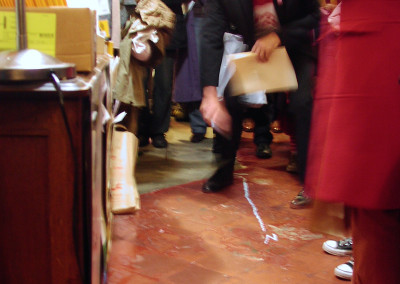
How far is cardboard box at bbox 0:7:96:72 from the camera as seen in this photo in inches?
48.0

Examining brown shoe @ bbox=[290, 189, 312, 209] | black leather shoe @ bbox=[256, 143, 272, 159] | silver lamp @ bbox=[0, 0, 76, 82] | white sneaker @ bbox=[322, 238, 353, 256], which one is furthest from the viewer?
black leather shoe @ bbox=[256, 143, 272, 159]

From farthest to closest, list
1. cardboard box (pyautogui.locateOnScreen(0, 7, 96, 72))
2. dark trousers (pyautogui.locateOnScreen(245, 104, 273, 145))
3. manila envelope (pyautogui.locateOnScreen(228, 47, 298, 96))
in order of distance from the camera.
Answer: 1. dark trousers (pyautogui.locateOnScreen(245, 104, 273, 145))
2. manila envelope (pyautogui.locateOnScreen(228, 47, 298, 96))
3. cardboard box (pyautogui.locateOnScreen(0, 7, 96, 72))

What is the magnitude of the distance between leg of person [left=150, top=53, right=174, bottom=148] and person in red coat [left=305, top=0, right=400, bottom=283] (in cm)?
270

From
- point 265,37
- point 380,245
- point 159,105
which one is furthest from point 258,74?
point 159,105

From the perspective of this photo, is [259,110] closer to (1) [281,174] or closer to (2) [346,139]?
(1) [281,174]

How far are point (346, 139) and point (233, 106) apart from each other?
64.6 inches

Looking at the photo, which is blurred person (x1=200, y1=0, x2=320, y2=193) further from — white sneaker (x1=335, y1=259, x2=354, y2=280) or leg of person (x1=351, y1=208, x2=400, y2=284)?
leg of person (x1=351, y1=208, x2=400, y2=284)

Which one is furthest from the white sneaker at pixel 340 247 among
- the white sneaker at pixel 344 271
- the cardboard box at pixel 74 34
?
the cardboard box at pixel 74 34

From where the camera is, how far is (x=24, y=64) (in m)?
1.05

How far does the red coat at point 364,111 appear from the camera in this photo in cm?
90

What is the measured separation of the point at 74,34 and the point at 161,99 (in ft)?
8.12

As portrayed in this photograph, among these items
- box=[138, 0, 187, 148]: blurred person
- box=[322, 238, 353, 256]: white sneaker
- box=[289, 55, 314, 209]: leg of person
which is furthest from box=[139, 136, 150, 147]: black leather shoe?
box=[322, 238, 353, 256]: white sneaker

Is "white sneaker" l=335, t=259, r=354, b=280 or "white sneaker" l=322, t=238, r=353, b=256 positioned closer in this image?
"white sneaker" l=335, t=259, r=354, b=280

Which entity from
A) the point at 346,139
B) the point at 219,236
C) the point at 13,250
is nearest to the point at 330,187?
the point at 346,139
